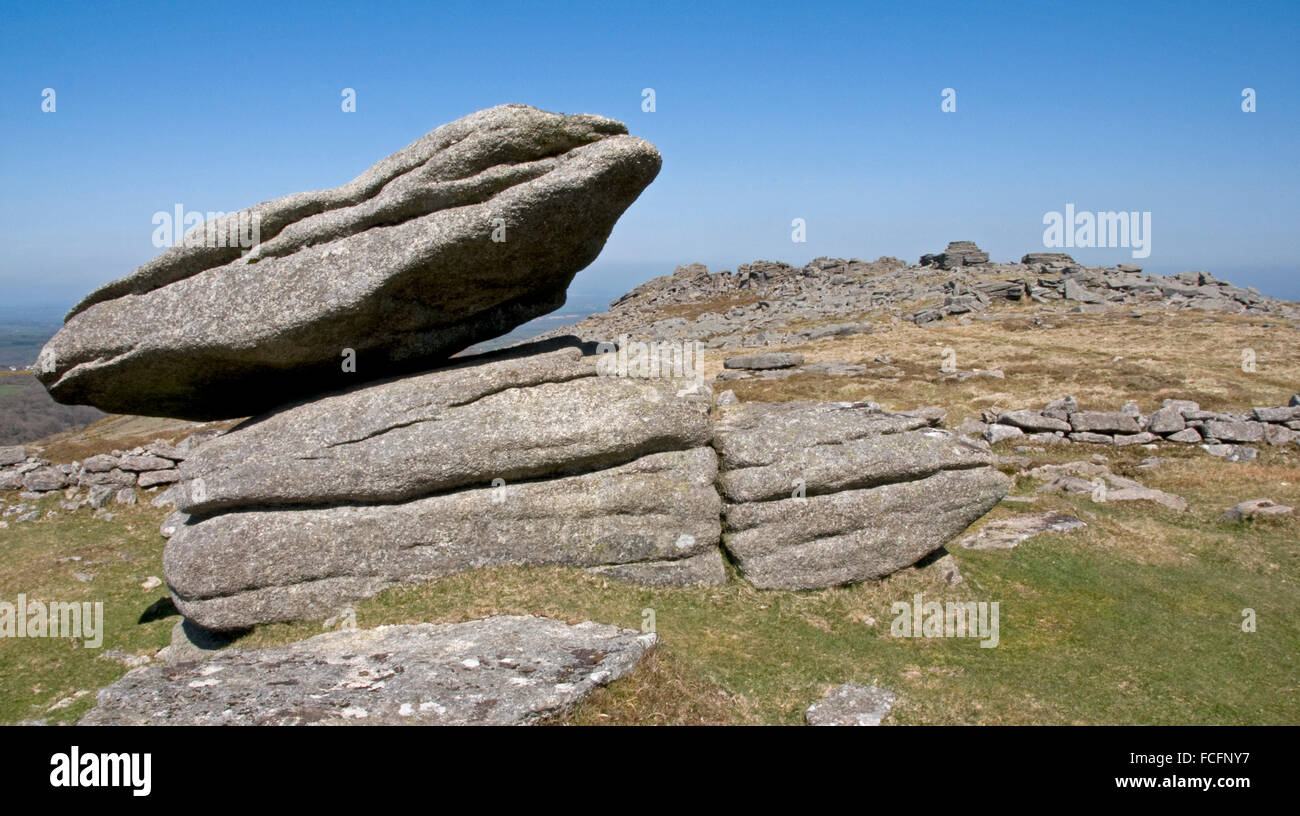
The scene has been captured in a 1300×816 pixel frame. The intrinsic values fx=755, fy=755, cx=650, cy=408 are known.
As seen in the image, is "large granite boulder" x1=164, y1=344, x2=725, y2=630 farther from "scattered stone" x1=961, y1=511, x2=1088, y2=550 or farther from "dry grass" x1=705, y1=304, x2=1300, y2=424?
"dry grass" x1=705, y1=304, x2=1300, y2=424

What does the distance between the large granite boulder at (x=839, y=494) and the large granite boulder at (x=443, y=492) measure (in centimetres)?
92

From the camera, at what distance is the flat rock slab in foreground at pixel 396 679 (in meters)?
10.4

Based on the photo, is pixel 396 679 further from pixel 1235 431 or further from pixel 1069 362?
pixel 1069 362

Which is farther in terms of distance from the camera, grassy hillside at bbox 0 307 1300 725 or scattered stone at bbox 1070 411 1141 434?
scattered stone at bbox 1070 411 1141 434

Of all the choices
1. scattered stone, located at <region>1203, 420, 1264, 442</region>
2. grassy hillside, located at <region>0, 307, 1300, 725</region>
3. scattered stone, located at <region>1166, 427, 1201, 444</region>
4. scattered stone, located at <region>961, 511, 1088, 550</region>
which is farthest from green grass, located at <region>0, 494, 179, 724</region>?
scattered stone, located at <region>1203, 420, 1264, 442</region>

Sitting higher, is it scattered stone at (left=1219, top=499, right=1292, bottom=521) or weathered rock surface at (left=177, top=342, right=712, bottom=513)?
weathered rock surface at (left=177, top=342, right=712, bottom=513)

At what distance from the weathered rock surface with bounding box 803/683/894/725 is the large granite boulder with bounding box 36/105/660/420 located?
11.3 m

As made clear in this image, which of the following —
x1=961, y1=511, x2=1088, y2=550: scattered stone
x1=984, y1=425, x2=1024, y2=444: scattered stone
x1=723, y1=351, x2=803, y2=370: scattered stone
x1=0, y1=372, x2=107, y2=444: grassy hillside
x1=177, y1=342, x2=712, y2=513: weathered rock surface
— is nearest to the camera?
x1=177, y1=342, x2=712, y2=513: weathered rock surface

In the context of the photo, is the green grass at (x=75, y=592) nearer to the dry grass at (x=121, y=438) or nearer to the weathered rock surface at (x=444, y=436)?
the weathered rock surface at (x=444, y=436)

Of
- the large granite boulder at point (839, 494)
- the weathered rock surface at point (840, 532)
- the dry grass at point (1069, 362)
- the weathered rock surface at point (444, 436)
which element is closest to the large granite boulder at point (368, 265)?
the weathered rock surface at point (444, 436)

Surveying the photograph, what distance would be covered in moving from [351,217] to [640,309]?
11774cm

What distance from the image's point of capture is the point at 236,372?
18391 mm

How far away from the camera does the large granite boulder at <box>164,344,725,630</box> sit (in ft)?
54.3

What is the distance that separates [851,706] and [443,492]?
9725mm
